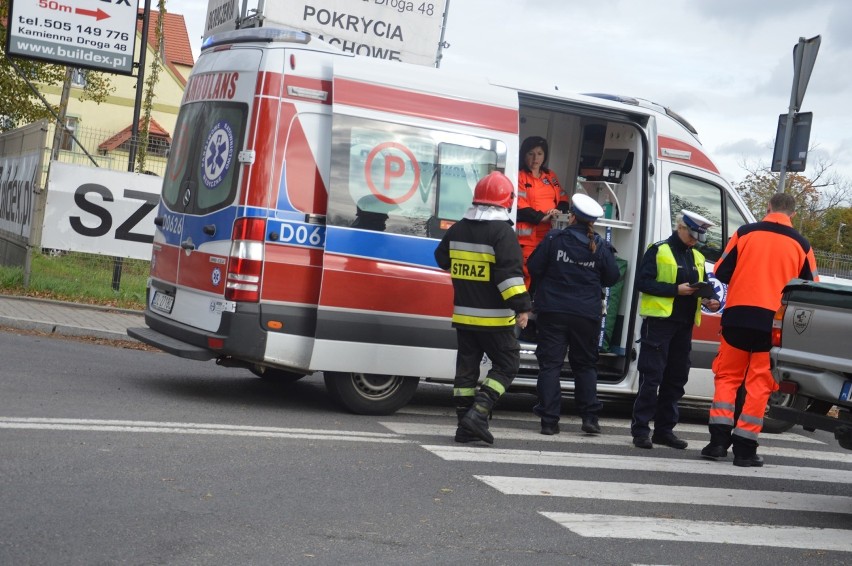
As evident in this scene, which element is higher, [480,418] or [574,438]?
[480,418]

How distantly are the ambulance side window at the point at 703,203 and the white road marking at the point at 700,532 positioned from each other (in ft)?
13.3

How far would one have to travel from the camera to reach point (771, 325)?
7.94 meters

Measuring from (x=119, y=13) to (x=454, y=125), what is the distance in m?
8.99

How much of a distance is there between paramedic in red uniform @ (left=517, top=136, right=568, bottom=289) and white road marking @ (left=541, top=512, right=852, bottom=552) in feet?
14.1

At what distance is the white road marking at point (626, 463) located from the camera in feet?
24.5

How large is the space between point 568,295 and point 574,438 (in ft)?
3.69

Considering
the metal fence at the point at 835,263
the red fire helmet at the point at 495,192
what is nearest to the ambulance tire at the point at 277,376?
the red fire helmet at the point at 495,192

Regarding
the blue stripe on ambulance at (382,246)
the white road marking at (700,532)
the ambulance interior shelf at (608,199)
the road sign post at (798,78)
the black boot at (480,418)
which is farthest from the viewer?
the road sign post at (798,78)

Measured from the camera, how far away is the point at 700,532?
19.5ft

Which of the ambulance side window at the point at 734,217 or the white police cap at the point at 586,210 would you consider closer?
the white police cap at the point at 586,210

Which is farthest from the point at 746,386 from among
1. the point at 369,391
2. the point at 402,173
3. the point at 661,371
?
the point at 402,173

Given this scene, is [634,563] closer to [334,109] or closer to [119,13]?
[334,109]

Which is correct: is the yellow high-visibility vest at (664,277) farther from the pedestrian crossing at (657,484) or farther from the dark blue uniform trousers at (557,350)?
the pedestrian crossing at (657,484)

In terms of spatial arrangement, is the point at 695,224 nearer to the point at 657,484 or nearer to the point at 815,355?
the point at 815,355
